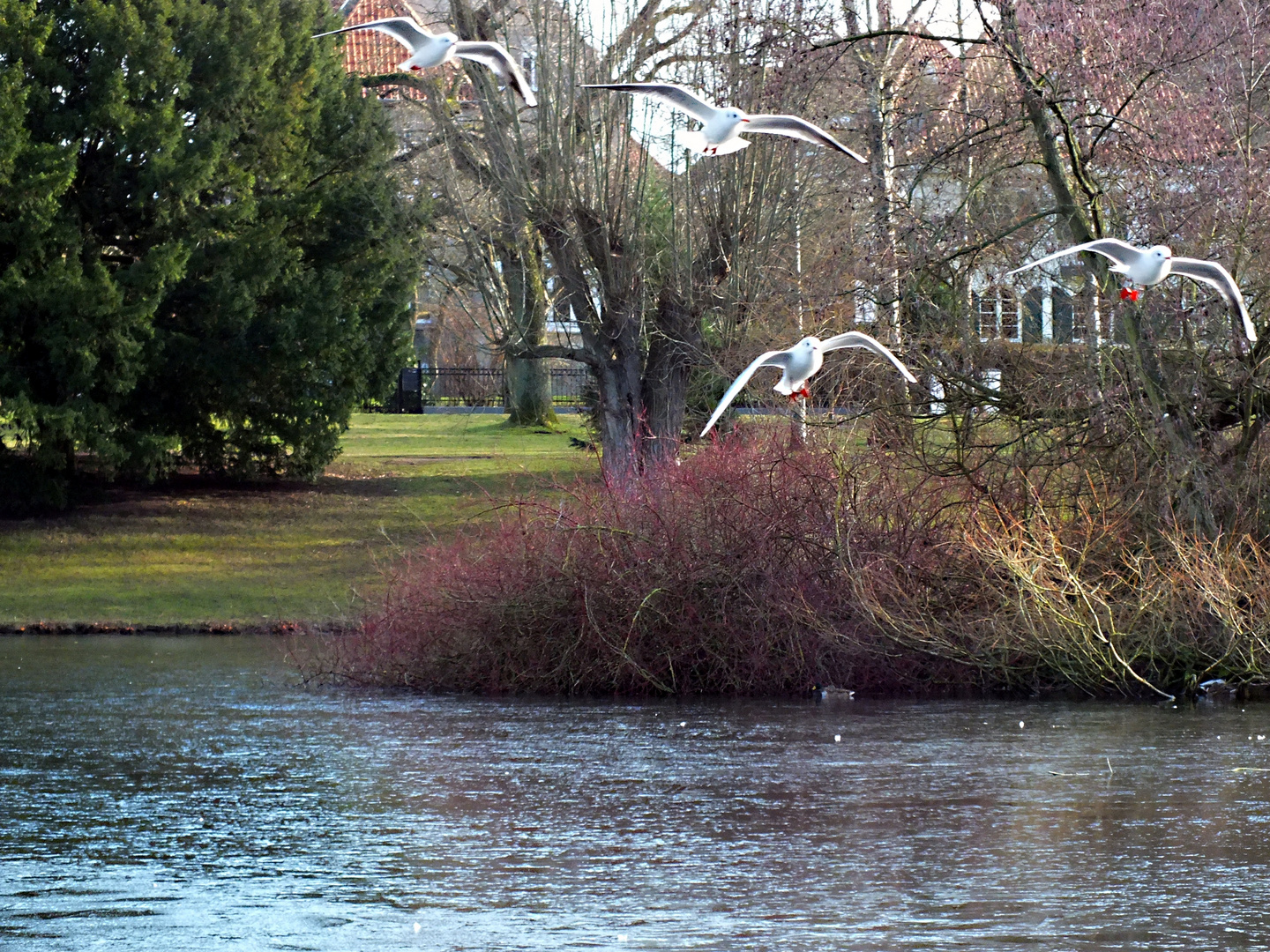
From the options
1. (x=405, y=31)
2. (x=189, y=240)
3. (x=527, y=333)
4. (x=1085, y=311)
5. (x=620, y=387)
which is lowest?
(x=620, y=387)

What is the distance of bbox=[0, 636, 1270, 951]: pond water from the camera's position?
29.1ft

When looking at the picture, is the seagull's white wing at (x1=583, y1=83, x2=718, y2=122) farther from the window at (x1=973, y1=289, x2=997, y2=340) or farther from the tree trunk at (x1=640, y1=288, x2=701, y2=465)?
the tree trunk at (x1=640, y1=288, x2=701, y2=465)

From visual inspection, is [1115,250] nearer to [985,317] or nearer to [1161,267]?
[1161,267]

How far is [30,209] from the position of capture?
28188 millimetres

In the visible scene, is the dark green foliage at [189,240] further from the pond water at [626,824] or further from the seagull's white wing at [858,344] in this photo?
the seagull's white wing at [858,344]

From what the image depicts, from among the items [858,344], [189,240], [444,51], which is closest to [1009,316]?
[858,344]

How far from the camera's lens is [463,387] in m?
58.5

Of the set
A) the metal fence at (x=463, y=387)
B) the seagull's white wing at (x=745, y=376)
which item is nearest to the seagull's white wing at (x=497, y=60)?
the seagull's white wing at (x=745, y=376)

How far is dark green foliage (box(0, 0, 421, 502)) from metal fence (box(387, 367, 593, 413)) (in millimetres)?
20986

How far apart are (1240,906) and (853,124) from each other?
2124cm

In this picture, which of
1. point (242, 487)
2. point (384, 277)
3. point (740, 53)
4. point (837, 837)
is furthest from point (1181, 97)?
point (242, 487)

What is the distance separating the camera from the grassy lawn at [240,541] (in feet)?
84.9

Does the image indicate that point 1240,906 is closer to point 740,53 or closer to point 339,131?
point 740,53

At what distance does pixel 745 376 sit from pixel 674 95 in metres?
2.07
